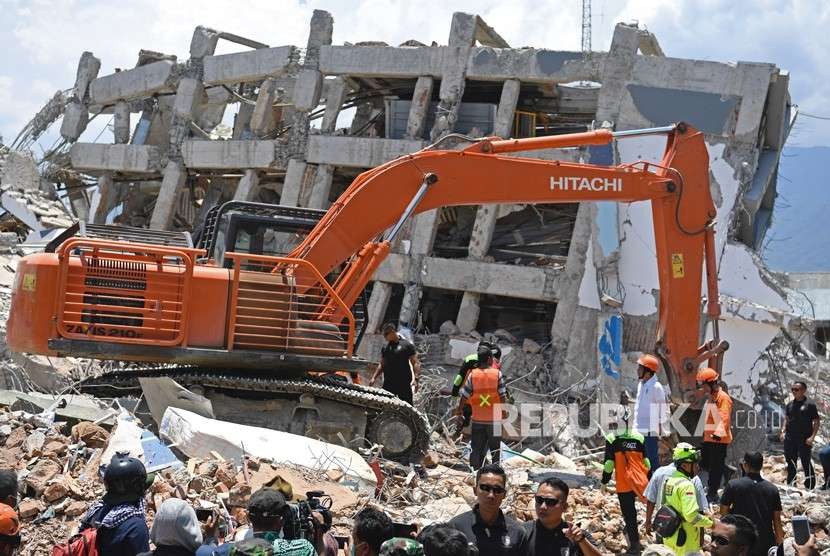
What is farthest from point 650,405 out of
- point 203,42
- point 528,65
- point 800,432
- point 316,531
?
point 203,42

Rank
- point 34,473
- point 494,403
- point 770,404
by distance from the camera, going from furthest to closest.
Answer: point 770,404
point 494,403
point 34,473

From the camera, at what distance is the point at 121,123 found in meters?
21.6

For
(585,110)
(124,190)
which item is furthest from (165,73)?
(585,110)

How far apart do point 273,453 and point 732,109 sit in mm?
9106

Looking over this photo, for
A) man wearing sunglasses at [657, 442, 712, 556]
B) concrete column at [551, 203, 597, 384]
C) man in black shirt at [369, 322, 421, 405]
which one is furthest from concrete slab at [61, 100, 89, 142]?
man wearing sunglasses at [657, 442, 712, 556]

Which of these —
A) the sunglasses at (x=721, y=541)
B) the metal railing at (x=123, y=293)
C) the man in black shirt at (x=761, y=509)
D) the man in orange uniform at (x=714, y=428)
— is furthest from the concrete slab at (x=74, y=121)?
the sunglasses at (x=721, y=541)

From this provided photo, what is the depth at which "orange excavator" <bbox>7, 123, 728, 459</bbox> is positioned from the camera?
9.49 m

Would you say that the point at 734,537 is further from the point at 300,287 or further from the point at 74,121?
the point at 74,121

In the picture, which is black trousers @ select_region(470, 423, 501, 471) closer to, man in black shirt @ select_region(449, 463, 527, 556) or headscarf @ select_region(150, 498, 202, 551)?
man in black shirt @ select_region(449, 463, 527, 556)

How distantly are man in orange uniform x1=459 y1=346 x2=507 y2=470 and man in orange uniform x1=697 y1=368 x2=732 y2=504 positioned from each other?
1927 mm

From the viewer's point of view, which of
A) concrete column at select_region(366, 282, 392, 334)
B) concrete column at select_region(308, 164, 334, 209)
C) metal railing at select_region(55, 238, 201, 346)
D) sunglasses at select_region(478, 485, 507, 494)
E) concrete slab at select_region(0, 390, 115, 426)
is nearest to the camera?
sunglasses at select_region(478, 485, 507, 494)

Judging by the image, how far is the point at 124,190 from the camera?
73.3 feet

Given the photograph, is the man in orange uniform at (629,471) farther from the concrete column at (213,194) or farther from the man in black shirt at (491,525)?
the concrete column at (213,194)

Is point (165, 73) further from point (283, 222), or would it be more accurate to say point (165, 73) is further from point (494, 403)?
point (494, 403)
